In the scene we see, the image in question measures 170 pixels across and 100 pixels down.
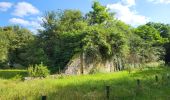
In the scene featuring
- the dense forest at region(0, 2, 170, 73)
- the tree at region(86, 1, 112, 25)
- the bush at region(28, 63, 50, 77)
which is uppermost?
the tree at region(86, 1, 112, 25)

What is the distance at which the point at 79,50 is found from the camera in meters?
32.5

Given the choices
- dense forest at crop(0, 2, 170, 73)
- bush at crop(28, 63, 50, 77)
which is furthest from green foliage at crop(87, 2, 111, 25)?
bush at crop(28, 63, 50, 77)

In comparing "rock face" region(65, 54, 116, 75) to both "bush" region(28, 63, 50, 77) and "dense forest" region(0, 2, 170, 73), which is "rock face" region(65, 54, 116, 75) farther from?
"bush" region(28, 63, 50, 77)

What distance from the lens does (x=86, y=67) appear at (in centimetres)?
3256

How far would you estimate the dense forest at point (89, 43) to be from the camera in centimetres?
3356

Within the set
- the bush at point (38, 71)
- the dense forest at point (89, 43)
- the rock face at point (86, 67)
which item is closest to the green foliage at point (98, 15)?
the dense forest at point (89, 43)

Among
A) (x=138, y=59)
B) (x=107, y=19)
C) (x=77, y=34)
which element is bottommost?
(x=138, y=59)

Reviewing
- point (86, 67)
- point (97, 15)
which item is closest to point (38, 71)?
point (86, 67)

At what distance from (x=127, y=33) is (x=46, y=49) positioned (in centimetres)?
1124

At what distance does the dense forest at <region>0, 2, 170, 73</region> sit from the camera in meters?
33.6

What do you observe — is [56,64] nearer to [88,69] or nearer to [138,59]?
[88,69]

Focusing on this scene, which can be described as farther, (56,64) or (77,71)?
(56,64)

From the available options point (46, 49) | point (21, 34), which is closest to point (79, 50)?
point (46, 49)

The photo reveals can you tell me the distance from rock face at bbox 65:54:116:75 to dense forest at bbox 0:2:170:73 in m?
0.55
